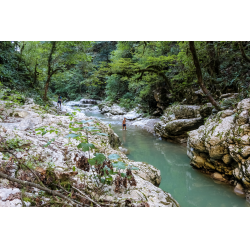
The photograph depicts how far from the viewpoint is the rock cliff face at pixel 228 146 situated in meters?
3.98

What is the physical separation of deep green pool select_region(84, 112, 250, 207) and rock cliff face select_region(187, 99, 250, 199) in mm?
403

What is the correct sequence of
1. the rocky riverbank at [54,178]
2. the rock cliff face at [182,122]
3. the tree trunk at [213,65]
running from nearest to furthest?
the rocky riverbank at [54,178] < the rock cliff face at [182,122] < the tree trunk at [213,65]

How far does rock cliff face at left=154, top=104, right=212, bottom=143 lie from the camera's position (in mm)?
8458

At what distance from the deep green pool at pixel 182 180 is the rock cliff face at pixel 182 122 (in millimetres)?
671

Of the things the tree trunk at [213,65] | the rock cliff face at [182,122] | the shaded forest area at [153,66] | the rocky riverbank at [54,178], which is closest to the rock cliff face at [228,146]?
the shaded forest area at [153,66]

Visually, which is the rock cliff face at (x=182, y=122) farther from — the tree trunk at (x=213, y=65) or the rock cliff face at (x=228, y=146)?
the rock cliff face at (x=228, y=146)

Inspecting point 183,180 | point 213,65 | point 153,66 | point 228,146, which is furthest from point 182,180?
point 153,66

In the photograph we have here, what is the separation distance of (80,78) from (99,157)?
32175 millimetres

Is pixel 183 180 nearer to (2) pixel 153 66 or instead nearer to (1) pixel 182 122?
(1) pixel 182 122

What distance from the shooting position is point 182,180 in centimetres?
540
